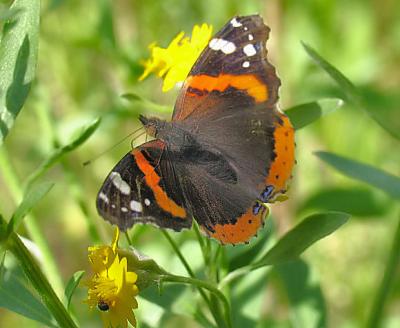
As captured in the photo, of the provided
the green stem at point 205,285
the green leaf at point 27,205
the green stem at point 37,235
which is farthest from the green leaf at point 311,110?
the green stem at point 37,235

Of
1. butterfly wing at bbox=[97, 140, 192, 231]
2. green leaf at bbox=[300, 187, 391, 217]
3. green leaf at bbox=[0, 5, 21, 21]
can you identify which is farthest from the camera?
green leaf at bbox=[300, 187, 391, 217]

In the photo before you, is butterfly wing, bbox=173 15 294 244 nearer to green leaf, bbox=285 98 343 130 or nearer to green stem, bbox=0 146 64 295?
green leaf, bbox=285 98 343 130

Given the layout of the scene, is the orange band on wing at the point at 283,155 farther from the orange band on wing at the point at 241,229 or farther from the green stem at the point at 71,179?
the green stem at the point at 71,179

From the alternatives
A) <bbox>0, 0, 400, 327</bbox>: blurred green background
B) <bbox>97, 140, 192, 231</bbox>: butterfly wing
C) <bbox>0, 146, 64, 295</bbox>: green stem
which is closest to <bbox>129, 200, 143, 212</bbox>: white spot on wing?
<bbox>97, 140, 192, 231</bbox>: butterfly wing

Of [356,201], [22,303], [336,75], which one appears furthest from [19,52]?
[356,201]

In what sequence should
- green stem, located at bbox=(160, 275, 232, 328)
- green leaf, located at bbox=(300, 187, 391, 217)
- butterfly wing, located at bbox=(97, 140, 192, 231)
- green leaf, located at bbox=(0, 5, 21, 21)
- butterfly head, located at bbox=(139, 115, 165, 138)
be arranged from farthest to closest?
green leaf, located at bbox=(300, 187, 391, 217) < butterfly head, located at bbox=(139, 115, 165, 138) < butterfly wing, located at bbox=(97, 140, 192, 231) < green stem, located at bbox=(160, 275, 232, 328) < green leaf, located at bbox=(0, 5, 21, 21)

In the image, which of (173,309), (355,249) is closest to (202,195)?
(173,309)
